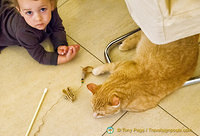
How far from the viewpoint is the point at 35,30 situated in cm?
125

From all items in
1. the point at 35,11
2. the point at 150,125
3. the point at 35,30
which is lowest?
the point at 150,125

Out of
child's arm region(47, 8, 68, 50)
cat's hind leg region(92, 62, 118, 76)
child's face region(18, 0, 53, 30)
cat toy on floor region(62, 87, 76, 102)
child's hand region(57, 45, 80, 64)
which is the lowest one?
cat toy on floor region(62, 87, 76, 102)

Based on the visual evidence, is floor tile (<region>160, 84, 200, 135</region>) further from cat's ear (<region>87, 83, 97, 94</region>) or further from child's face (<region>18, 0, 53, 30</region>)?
child's face (<region>18, 0, 53, 30</region>)

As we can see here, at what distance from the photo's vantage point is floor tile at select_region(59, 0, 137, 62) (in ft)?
4.54

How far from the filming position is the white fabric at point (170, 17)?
0.73 meters

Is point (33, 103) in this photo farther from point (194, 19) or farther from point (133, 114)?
point (194, 19)

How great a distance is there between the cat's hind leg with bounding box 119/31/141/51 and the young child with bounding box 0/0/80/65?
256mm

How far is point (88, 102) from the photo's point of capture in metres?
1.16

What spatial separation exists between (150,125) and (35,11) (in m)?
0.78

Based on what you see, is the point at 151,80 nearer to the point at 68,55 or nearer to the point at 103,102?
the point at 103,102

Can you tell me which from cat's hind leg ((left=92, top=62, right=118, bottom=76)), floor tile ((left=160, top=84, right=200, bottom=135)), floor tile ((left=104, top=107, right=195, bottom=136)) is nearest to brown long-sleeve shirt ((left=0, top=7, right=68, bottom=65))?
cat's hind leg ((left=92, top=62, right=118, bottom=76))

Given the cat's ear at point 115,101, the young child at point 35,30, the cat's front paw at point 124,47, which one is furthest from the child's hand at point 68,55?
the cat's ear at point 115,101

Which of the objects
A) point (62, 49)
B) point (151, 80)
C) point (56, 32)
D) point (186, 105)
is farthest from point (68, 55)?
point (186, 105)

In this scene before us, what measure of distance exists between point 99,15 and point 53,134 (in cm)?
81
